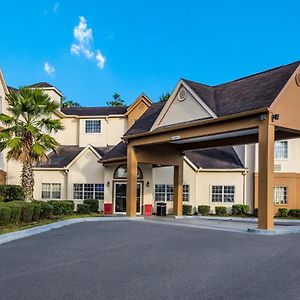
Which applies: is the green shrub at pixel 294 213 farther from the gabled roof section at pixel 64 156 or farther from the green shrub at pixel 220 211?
the gabled roof section at pixel 64 156

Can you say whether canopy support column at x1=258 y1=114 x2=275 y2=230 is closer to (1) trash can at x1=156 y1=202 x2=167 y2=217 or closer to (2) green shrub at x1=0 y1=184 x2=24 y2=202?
(1) trash can at x1=156 y1=202 x2=167 y2=217

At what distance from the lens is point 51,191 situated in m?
30.6

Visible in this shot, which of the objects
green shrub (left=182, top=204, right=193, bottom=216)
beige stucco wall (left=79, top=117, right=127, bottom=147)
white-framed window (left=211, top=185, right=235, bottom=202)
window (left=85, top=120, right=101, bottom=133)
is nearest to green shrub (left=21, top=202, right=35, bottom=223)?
green shrub (left=182, top=204, right=193, bottom=216)

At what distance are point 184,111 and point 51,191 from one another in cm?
1448

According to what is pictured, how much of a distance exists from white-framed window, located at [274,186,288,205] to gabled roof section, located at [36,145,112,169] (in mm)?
13261

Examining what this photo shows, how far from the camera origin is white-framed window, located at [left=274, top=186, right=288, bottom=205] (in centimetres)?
2989

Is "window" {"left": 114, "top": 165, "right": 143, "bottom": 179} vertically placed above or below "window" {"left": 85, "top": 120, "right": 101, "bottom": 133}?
below

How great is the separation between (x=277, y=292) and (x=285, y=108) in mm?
11333

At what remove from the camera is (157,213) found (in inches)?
1123

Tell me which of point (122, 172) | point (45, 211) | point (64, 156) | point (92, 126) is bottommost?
point (45, 211)

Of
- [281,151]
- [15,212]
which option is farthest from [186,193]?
[15,212]

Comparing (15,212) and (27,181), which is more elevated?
(27,181)

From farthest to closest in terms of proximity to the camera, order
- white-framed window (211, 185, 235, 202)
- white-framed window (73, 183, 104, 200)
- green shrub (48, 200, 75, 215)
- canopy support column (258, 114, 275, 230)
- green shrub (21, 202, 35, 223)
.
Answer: white-framed window (73, 183, 104, 200), white-framed window (211, 185, 235, 202), green shrub (48, 200, 75, 215), green shrub (21, 202, 35, 223), canopy support column (258, 114, 275, 230)

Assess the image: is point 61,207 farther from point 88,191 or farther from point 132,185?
point 132,185
